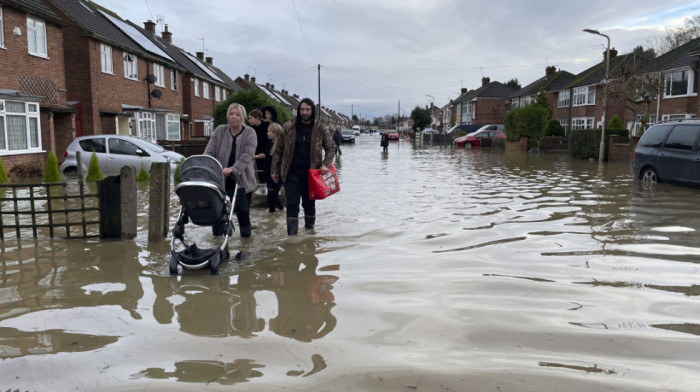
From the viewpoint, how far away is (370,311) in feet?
15.1

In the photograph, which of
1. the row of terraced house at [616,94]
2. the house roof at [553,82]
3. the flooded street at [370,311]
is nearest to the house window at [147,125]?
the flooded street at [370,311]

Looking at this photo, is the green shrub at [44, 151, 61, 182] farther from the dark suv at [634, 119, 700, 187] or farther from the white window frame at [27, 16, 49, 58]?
the dark suv at [634, 119, 700, 187]

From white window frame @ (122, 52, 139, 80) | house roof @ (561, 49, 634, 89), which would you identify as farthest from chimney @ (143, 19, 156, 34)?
house roof @ (561, 49, 634, 89)

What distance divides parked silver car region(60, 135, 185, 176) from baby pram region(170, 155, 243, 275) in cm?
1046

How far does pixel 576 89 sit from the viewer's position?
156 feet

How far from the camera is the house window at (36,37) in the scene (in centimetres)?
1911

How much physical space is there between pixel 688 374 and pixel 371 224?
5742mm

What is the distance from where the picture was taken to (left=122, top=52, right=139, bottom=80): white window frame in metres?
27.0

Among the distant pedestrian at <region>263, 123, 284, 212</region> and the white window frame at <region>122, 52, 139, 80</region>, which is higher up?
the white window frame at <region>122, 52, 139, 80</region>

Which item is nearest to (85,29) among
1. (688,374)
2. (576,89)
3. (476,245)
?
(476,245)

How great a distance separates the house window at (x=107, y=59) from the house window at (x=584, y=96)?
3714 centimetres

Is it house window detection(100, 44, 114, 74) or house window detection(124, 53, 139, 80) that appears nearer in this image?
house window detection(100, 44, 114, 74)

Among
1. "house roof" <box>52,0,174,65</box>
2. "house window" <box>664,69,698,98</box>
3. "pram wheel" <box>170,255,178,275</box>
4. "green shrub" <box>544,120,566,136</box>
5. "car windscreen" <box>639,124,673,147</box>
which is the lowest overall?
"pram wheel" <box>170,255,178,275</box>

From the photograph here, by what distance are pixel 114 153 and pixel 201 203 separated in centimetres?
1158
